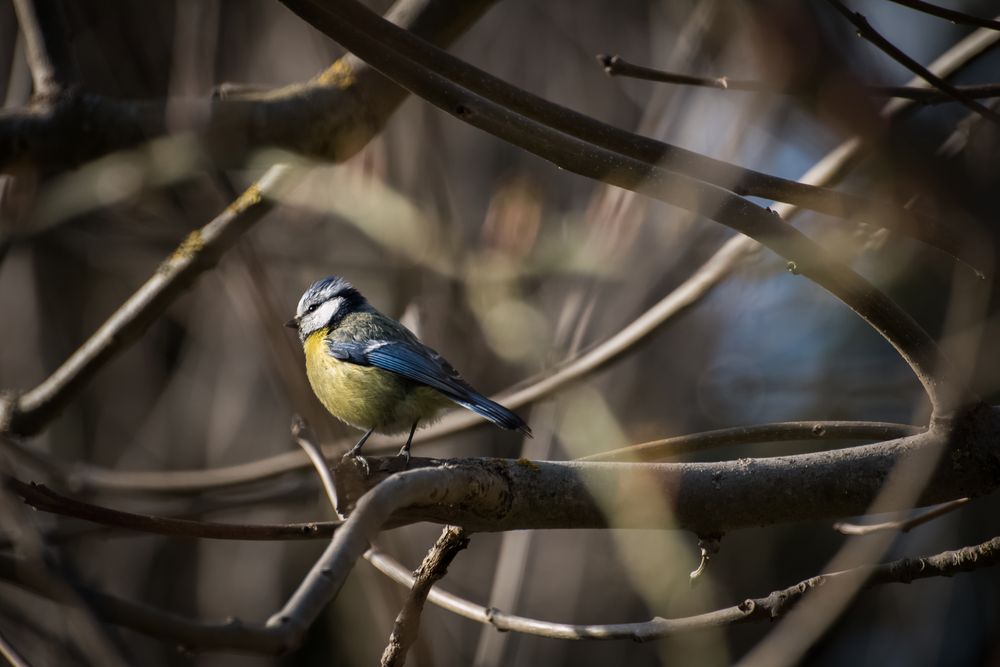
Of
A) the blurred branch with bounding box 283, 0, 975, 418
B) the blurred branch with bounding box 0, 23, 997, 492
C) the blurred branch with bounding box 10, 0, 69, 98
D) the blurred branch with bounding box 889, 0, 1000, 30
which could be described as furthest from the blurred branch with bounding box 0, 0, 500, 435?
the blurred branch with bounding box 889, 0, 1000, 30

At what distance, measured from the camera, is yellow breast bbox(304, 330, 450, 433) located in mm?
2840

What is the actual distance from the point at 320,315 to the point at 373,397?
802mm

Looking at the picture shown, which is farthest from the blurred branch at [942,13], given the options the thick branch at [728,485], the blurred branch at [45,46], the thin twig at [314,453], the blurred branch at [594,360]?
the blurred branch at [45,46]

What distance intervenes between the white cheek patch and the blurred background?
0.17 metres

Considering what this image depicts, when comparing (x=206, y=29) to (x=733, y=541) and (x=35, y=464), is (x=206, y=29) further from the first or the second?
(x=733, y=541)

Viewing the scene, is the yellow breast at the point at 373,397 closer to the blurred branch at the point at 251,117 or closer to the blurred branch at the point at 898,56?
the blurred branch at the point at 251,117

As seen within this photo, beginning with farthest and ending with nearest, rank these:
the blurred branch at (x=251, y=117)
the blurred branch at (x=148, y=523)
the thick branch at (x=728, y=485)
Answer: the blurred branch at (x=251, y=117), the thick branch at (x=728, y=485), the blurred branch at (x=148, y=523)

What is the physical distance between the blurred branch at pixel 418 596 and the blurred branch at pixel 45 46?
149 cm

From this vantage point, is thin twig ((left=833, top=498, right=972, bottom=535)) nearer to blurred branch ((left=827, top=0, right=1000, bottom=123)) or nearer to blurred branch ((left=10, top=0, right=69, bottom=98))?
blurred branch ((left=827, top=0, right=1000, bottom=123))

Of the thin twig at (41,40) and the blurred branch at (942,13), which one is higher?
the thin twig at (41,40)

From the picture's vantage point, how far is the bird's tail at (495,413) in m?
2.35

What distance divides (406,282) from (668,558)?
1673mm

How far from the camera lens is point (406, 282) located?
4102 mm

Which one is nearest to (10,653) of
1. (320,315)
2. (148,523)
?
(148,523)
